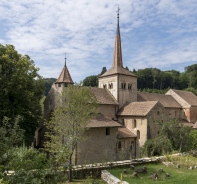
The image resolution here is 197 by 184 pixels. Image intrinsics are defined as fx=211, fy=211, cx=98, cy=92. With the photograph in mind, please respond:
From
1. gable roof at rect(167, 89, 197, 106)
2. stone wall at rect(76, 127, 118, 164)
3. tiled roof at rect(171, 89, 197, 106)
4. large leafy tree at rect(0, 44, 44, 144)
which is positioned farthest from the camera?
tiled roof at rect(171, 89, 197, 106)

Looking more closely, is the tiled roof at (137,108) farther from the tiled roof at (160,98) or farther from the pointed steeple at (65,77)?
the pointed steeple at (65,77)

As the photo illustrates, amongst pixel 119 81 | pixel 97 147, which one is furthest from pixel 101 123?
pixel 119 81


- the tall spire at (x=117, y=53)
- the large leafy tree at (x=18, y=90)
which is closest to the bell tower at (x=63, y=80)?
the large leafy tree at (x=18, y=90)

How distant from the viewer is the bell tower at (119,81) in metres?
30.0

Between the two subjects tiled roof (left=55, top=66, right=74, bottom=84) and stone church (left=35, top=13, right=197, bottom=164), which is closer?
stone church (left=35, top=13, right=197, bottom=164)

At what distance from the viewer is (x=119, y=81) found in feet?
99.1

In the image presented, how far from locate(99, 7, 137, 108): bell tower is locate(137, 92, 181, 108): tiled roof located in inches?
93.9

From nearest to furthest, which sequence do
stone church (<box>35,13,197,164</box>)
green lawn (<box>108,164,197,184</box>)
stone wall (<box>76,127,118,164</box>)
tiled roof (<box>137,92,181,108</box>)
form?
1. green lawn (<box>108,164,197,184</box>)
2. stone wall (<box>76,127,118,164</box>)
3. stone church (<box>35,13,197,164</box>)
4. tiled roof (<box>137,92,181,108</box>)

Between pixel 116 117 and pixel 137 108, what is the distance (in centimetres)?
323

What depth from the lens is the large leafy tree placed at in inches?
832

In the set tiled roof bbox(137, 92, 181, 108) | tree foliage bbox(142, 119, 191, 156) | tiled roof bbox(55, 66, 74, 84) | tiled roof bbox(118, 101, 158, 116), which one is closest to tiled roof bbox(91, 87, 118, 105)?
tiled roof bbox(118, 101, 158, 116)

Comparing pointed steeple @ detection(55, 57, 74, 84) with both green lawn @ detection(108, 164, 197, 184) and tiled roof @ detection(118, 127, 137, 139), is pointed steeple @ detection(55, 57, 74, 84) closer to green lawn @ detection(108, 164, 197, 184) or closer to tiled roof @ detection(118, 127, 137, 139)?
tiled roof @ detection(118, 127, 137, 139)

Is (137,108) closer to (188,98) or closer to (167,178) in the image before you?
(167,178)

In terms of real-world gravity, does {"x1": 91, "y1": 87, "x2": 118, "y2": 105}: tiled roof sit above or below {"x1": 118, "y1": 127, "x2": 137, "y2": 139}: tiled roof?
above
